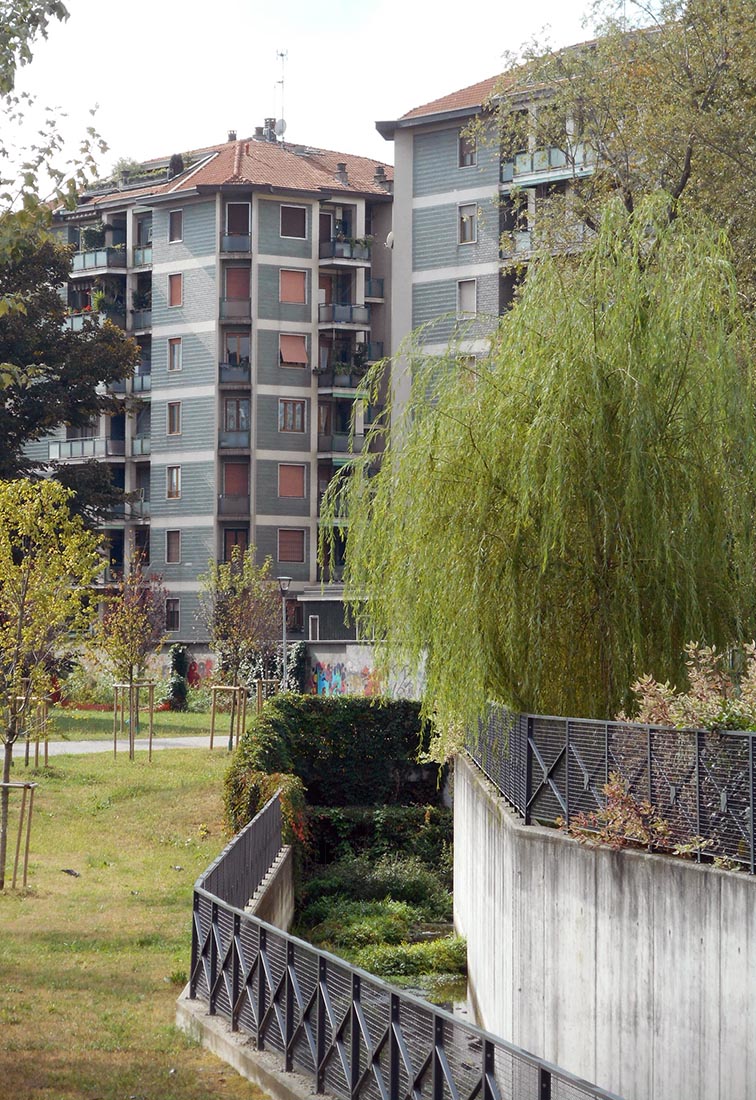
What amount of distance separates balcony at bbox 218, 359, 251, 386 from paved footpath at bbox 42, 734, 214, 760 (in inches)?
826

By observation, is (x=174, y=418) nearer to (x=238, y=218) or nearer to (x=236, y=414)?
(x=236, y=414)

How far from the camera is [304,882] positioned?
26.2 meters

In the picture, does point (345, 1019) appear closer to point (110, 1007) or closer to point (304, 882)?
point (110, 1007)

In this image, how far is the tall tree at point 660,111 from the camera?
78.9 ft

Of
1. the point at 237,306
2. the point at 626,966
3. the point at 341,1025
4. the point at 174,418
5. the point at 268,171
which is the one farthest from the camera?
the point at 268,171

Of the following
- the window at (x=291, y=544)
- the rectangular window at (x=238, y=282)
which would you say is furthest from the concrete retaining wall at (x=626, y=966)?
the rectangular window at (x=238, y=282)

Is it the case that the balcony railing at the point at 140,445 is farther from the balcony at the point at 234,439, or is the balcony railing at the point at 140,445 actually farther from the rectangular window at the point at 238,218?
the rectangular window at the point at 238,218

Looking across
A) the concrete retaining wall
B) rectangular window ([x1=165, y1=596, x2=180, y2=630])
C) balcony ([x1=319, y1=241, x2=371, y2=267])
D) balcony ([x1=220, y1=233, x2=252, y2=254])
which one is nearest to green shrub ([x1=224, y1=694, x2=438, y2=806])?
the concrete retaining wall

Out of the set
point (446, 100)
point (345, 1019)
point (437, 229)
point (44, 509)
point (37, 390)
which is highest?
point (446, 100)

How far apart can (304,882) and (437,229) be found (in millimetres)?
32825

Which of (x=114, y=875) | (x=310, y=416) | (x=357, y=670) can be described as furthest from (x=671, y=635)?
(x=310, y=416)

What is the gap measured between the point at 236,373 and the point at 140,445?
656 centimetres

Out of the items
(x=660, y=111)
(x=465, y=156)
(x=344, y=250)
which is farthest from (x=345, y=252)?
(x=660, y=111)

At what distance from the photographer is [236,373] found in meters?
62.8
